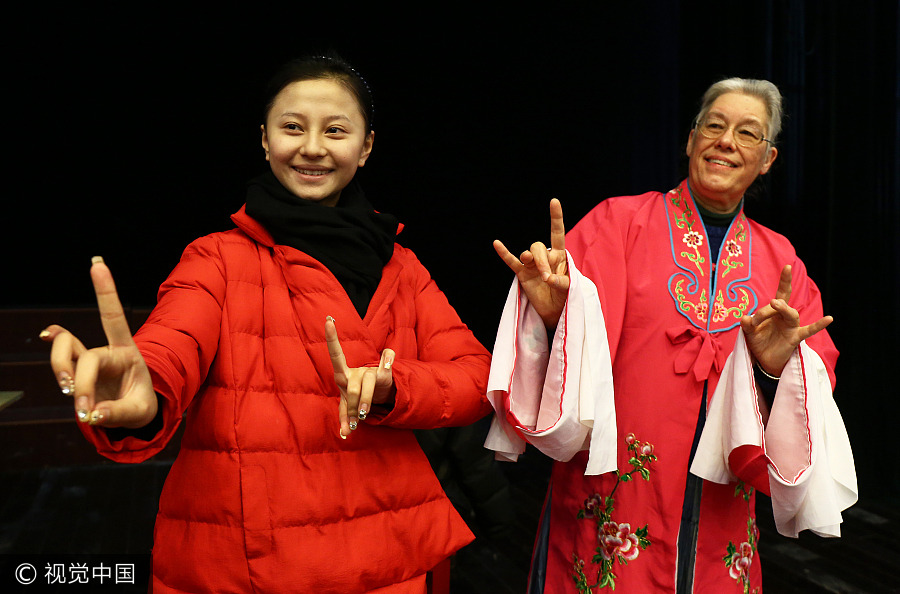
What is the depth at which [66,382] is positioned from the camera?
736 mm

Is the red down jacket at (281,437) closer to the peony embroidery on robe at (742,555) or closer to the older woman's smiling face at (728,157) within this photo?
the peony embroidery on robe at (742,555)

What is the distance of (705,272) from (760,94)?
38cm

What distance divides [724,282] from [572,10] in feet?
11.2

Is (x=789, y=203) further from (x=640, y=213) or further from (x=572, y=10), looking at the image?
(x=640, y=213)

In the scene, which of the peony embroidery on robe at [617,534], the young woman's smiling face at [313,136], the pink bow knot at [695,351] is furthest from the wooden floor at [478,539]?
the young woman's smiling face at [313,136]

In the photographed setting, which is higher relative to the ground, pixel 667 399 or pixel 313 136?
pixel 313 136

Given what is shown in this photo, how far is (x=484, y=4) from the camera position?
4.40 m

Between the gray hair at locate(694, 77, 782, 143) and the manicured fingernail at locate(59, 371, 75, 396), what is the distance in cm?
126

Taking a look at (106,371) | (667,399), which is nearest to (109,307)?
(106,371)

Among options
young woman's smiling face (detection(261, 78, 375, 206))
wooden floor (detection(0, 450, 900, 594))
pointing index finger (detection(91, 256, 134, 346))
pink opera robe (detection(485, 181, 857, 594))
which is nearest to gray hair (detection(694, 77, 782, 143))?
pink opera robe (detection(485, 181, 857, 594))

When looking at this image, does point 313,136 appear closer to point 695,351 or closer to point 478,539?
point 695,351

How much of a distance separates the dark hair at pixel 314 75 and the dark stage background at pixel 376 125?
312 cm

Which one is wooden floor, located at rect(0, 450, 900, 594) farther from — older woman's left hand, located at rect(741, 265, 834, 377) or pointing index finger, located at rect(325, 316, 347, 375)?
pointing index finger, located at rect(325, 316, 347, 375)

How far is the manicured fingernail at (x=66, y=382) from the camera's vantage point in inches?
28.9
